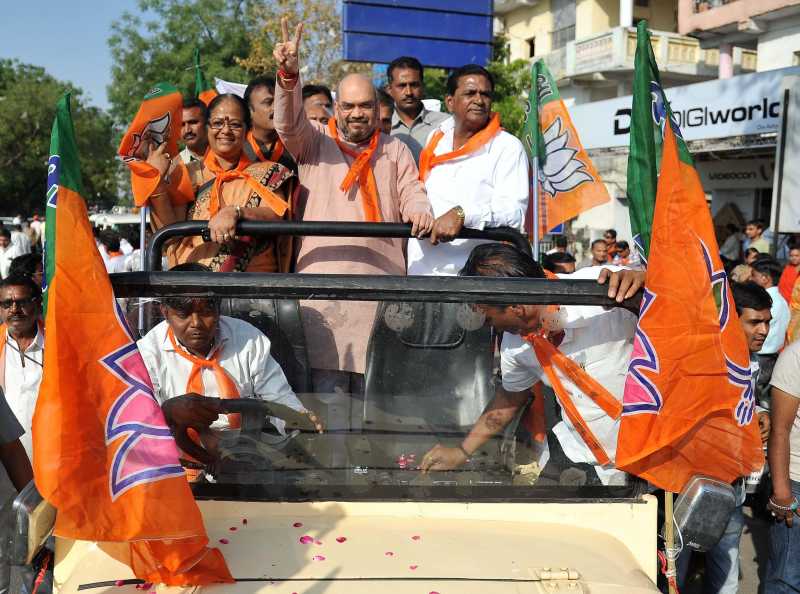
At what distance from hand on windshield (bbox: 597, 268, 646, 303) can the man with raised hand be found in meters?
1.37

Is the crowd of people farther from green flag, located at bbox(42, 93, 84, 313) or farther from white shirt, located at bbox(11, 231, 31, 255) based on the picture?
white shirt, located at bbox(11, 231, 31, 255)

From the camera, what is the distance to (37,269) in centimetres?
572

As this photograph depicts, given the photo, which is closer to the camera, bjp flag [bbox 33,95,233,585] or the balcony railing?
bjp flag [bbox 33,95,233,585]

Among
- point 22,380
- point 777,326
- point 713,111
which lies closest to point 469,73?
point 22,380

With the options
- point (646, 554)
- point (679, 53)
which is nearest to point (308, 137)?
point (646, 554)

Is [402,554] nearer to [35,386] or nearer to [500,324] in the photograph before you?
[500,324]

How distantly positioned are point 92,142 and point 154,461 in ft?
133

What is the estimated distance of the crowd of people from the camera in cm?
235

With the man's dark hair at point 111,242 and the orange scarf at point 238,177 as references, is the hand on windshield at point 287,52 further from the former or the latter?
the man's dark hair at point 111,242

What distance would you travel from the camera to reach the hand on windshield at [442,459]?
2342mm

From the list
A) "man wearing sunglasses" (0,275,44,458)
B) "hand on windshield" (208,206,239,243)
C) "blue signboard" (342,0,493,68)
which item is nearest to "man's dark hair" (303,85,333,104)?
"man wearing sunglasses" (0,275,44,458)

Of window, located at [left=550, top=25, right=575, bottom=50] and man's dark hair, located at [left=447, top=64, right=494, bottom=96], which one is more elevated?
window, located at [left=550, top=25, right=575, bottom=50]

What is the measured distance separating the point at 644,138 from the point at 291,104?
4.64 feet

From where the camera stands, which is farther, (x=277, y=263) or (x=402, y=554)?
(x=277, y=263)
